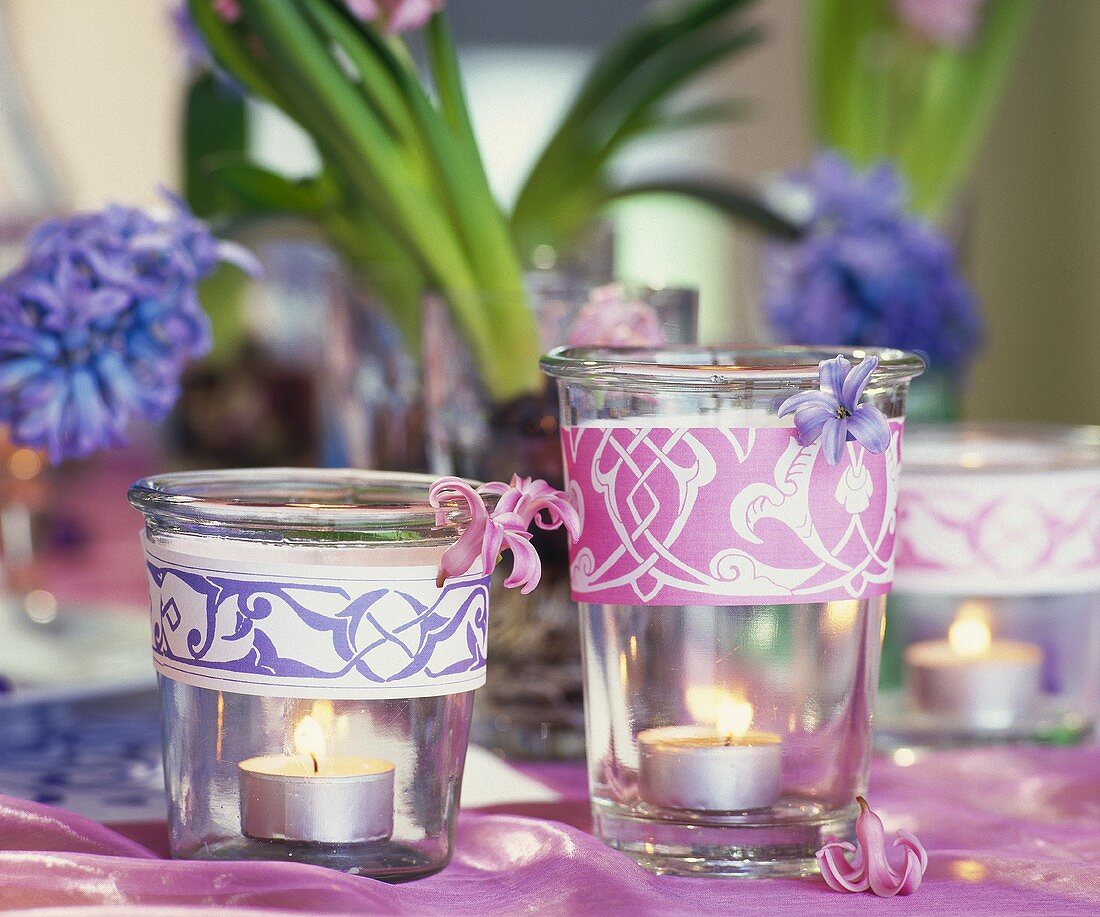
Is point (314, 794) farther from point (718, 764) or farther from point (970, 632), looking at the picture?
point (970, 632)

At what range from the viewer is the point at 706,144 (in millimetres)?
2096

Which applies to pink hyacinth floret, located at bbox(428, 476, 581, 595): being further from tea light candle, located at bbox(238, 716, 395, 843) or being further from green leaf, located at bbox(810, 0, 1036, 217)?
green leaf, located at bbox(810, 0, 1036, 217)

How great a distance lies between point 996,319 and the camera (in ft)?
3.92

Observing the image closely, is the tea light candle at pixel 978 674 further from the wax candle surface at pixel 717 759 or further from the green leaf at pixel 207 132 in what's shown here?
the green leaf at pixel 207 132

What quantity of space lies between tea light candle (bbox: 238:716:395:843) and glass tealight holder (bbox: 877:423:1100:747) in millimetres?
222

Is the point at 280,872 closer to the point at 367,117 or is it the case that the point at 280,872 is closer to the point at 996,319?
the point at 367,117

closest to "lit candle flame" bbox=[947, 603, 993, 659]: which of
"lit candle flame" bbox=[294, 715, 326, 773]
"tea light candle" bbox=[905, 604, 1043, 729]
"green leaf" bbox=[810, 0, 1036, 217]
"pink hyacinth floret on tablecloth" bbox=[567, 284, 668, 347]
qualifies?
"tea light candle" bbox=[905, 604, 1043, 729]

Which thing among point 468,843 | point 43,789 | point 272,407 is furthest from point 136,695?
point 272,407

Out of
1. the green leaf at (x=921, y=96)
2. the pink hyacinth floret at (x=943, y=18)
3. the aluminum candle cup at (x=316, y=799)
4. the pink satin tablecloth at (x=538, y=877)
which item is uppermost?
the pink hyacinth floret at (x=943, y=18)

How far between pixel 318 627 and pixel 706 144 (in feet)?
6.13

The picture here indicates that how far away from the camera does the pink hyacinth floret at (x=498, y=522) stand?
1.04ft

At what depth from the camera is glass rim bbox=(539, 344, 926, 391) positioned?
33cm

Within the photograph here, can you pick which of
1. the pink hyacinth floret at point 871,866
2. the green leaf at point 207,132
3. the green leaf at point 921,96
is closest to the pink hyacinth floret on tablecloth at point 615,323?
the pink hyacinth floret at point 871,866

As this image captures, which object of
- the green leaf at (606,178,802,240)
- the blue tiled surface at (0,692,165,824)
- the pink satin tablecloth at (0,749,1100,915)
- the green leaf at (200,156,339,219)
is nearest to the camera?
the pink satin tablecloth at (0,749,1100,915)
